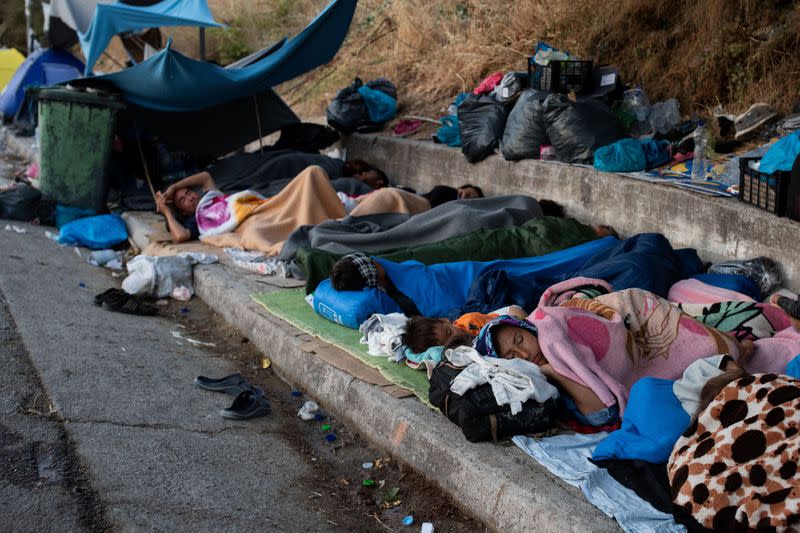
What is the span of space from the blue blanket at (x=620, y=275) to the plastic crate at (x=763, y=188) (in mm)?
458

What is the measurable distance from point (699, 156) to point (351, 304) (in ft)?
8.82

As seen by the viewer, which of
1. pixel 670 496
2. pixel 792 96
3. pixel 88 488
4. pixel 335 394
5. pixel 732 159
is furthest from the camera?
pixel 792 96

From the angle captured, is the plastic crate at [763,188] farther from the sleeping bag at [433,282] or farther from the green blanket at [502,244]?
the green blanket at [502,244]

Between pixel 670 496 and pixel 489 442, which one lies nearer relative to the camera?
pixel 670 496

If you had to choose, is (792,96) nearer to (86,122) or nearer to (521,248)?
(521,248)

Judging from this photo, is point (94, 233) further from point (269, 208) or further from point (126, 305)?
point (126, 305)

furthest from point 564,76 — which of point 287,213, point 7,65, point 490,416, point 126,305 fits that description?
point 7,65

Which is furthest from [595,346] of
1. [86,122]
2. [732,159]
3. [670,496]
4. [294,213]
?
[86,122]

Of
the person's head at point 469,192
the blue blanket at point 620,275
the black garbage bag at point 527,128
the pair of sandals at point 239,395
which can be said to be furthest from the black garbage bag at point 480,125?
the pair of sandals at point 239,395

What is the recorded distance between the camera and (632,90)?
6652 mm

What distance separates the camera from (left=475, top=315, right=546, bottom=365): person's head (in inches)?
136

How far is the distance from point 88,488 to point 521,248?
3.33 m

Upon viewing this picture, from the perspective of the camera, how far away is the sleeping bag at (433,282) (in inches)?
179

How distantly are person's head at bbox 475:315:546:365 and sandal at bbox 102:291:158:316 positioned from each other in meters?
2.68
